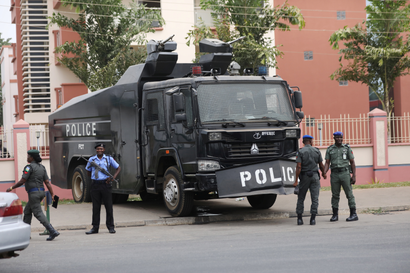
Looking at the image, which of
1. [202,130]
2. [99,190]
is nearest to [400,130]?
[202,130]

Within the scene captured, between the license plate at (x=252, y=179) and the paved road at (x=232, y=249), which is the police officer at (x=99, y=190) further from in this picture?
the license plate at (x=252, y=179)

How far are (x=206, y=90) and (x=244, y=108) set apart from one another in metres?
0.83

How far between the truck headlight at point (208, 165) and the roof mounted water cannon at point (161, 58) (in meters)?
2.80

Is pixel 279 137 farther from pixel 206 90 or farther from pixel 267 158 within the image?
pixel 206 90

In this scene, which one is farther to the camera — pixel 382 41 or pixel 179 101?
pixel 382 41

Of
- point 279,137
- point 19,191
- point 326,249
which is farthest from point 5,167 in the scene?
point 326,249

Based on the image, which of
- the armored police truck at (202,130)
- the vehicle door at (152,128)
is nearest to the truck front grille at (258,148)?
the armored police truck at (202,130)

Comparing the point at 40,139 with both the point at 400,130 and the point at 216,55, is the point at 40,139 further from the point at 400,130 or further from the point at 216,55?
the point at 400,130

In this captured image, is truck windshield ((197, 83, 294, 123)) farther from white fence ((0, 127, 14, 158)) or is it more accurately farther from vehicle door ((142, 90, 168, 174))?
white fence ((0, 127, 14, 158))

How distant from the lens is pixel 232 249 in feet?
25.4

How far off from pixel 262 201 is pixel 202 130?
129 inches

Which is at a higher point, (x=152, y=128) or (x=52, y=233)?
(x=152, y=128)

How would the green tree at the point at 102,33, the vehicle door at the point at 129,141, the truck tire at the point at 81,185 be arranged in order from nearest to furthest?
1. the vehicle door at the point at 129,141
2. the truck tire at the point at 81,185
3. the green tree at the point at 102,33

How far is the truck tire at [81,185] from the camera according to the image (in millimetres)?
14391
